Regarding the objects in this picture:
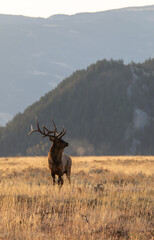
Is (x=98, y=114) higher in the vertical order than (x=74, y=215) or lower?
higher

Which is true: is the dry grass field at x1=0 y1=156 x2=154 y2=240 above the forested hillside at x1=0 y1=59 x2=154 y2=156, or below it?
below

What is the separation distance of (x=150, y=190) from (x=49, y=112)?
5972 inches

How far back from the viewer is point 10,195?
10906 mm

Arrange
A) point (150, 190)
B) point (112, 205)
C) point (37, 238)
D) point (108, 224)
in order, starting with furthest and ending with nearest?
point (150, 190) < point (112, 205) < point (108, 224) < point (37, 238)

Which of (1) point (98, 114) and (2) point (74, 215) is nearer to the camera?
(2) point (74, 215)

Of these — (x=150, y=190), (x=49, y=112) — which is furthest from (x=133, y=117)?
(x=150, y=190)

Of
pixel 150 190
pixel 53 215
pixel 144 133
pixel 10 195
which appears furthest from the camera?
pixel 144 133

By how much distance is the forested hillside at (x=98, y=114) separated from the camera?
144000mm

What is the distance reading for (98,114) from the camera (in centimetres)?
15825

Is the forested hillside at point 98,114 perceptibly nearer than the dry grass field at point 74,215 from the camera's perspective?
No

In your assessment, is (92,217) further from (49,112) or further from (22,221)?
(49,112)

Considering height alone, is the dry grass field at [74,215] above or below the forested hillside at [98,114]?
below

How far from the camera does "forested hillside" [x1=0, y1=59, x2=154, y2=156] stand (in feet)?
472

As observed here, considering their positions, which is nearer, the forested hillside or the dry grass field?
the dry grass field
